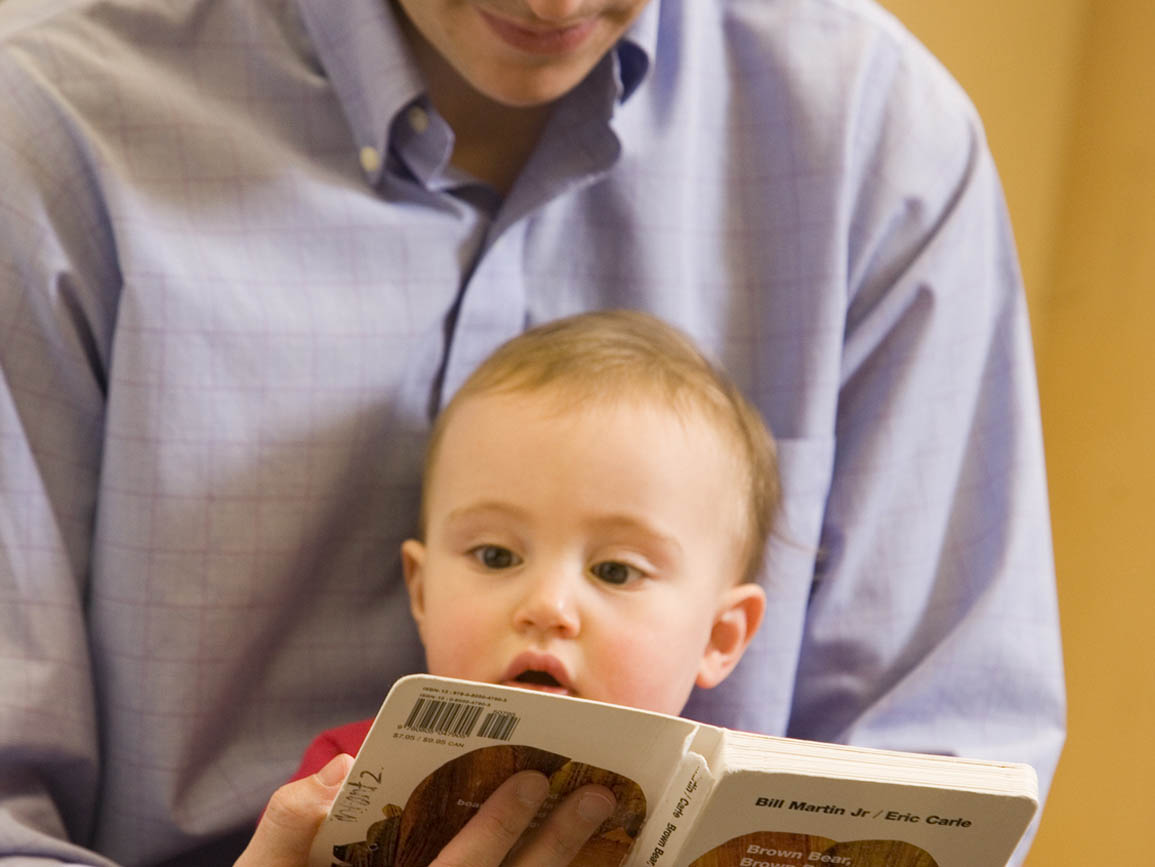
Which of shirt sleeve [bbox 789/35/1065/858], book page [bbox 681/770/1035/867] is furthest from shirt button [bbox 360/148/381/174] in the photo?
book page [bbox 681/770/1035/867]

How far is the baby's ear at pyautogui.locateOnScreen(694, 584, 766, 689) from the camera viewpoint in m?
1.30

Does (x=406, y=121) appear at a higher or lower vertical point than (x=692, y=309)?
higher

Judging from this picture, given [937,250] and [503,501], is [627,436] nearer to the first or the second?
[503,501]

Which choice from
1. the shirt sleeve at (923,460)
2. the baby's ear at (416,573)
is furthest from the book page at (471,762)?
the shirt sleeve at (923,460)

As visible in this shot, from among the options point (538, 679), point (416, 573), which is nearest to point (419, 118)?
point (416, 573)

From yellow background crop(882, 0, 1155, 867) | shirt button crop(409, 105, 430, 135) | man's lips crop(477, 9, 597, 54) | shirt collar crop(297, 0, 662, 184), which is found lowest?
yellow background crop(882, 0, 1155, 867)

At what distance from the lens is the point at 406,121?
4.41 feet

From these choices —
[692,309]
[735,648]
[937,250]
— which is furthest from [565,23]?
[735,648]

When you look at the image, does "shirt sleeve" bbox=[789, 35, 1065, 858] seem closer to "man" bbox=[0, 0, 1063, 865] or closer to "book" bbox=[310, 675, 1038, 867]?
"man" bbox=[0, 0, 1063, 865]

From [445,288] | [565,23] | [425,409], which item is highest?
[565,23]

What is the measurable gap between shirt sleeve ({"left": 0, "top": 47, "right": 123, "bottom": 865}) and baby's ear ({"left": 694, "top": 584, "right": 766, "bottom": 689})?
57 centimetres

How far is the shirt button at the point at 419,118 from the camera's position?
1342 mm

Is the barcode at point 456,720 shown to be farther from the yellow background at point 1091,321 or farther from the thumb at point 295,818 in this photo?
the yellow background at point 1091,321

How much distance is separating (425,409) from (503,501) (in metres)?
0.22
